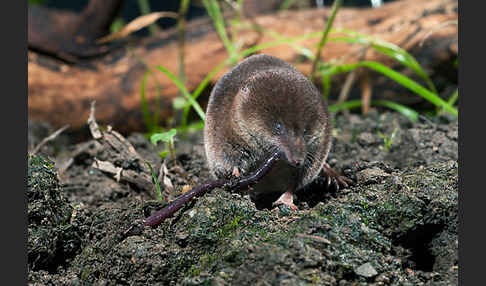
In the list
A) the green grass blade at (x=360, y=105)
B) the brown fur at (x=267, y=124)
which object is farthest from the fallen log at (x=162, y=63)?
the brown fur at (x=267, y=124)

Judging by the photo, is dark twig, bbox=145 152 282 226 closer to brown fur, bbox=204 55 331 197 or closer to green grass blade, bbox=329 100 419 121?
brown fur, bbox=204 55 331 197

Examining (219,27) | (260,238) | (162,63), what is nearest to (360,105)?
(219,27)

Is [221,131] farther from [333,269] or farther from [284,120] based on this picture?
[333,269]

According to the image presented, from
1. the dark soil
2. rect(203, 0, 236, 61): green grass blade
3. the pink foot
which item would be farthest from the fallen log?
the dark soil

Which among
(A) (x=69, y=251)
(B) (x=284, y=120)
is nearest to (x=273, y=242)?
(B) (x=284, y=120)

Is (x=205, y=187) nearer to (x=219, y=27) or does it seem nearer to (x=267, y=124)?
(x=267, y=124)
